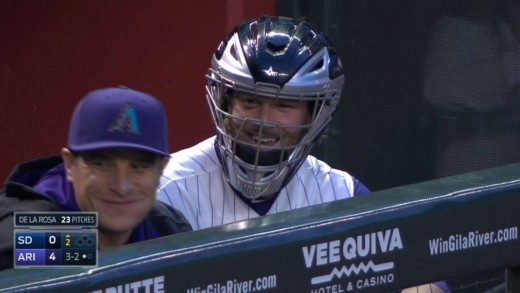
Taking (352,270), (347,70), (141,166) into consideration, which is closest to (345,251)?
(352,270)

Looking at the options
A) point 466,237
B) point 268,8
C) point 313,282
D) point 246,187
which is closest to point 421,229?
point 466,237

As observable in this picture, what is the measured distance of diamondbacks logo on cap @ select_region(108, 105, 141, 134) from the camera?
2.15m

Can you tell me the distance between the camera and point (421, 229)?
2053 mm

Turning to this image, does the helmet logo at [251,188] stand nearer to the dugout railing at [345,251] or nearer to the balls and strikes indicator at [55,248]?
the dugout railing at [345,251]

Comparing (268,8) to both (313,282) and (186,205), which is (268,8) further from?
(313,282)

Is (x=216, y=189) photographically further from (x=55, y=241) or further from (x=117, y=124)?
(x=55, y=241)

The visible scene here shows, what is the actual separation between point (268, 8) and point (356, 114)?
0.53 meters

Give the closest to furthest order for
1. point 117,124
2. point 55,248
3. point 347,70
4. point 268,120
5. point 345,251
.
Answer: point 55,248 < point 345,251 < point 117,124 < point 268,120 < point 347,70

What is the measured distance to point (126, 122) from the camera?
2.17 m

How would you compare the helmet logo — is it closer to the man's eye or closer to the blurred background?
the man's eye

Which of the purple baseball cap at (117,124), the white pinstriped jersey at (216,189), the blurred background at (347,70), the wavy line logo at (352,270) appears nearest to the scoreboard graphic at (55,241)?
the purple baseball cap at (117,124)

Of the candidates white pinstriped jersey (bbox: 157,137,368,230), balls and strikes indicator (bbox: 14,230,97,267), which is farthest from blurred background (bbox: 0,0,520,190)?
balls and strikes indicator (bbox: 14,230,97,267)

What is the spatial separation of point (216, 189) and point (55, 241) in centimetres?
122

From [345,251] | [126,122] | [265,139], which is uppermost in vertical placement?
[126,122]
